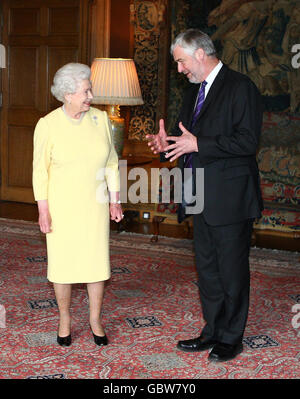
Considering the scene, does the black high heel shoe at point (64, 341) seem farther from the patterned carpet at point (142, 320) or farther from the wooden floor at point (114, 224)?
the wooden floor at point (114, 224)

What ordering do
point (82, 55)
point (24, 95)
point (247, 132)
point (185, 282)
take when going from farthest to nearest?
point (24, 95)
point (82, 55)
point (185, 282)
point (247, 132)

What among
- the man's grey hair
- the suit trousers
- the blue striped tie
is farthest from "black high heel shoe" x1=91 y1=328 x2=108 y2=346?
the man's grey hair

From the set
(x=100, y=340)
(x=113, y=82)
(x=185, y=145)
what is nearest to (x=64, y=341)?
(x=100, y=340)

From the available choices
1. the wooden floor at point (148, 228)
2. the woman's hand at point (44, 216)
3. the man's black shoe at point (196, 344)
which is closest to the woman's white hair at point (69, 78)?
the woman's hand at point (44, 216)

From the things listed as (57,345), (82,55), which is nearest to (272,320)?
(57,345)

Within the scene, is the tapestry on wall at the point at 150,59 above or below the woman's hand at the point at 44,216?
above

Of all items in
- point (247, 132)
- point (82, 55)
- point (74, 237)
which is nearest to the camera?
point (247, 132)

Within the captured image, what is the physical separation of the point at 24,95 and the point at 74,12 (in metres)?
1.34

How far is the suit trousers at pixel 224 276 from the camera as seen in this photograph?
11.7 ft

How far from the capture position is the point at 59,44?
A: 27.1 feet

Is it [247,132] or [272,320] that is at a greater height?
[247,132]

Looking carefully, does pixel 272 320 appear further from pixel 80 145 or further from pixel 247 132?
pixel 80 145

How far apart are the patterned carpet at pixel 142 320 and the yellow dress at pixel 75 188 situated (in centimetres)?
49

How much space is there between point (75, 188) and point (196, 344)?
3.93ft
